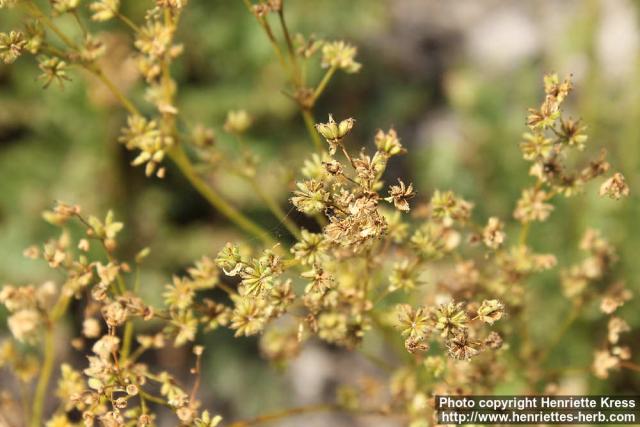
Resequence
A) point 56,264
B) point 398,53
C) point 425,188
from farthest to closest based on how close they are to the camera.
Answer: point 398,53
point 425,188
point 56,264

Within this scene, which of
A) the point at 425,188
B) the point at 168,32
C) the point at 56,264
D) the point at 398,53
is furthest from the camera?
the point at 398,53

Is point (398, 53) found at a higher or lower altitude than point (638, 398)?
higher

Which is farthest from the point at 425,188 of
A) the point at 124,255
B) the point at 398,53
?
the point at 124,255

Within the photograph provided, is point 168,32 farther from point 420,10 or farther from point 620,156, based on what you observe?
point 420,10

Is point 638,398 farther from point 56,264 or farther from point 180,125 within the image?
point 180,125

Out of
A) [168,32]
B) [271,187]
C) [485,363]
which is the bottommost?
[485,363]

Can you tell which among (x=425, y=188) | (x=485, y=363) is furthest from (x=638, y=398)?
(x=425, y=188)

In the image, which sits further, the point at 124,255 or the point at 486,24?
the point at 486,24
